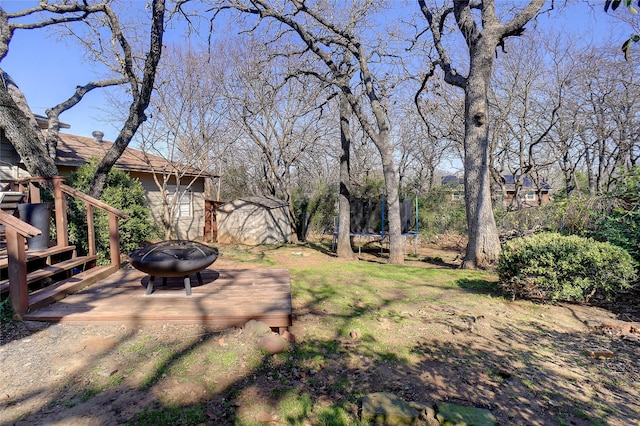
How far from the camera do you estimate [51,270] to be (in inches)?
171

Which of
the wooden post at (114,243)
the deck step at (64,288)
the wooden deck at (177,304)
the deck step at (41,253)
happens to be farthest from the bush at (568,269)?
the deck step at (41,253)

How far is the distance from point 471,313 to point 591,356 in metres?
1.27

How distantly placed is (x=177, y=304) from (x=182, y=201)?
10.6m

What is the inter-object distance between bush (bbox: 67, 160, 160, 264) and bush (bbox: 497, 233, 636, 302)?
6.99 meters

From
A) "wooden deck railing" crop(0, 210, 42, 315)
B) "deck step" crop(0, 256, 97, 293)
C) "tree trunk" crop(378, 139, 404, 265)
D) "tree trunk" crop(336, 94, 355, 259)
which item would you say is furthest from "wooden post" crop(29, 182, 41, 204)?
"tree trunk" crop(378, 139, 404, 265)

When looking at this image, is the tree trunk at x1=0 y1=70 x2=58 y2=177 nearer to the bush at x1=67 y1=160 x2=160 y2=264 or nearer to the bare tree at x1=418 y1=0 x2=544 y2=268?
the bush at x1=67 y1=160 x2=160 y2=264

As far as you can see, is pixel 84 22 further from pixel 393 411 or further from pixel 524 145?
pixel 524 145

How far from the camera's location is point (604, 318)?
423 cm

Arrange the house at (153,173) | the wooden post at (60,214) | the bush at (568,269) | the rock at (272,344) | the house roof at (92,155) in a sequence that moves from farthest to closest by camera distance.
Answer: the house roof at (92,155)
the house at (153,173)
the wooden post at (60,214)
the bush at (568,269)
the rock at (272,344)

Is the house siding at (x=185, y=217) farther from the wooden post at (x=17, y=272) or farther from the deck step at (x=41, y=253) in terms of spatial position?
the wooden post at (x=17, y=272)

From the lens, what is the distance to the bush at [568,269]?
4371 millimetres

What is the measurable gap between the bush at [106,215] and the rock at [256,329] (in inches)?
165

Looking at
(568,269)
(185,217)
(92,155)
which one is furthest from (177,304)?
(185,217)

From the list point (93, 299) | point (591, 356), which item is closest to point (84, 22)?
point (93, 299)
